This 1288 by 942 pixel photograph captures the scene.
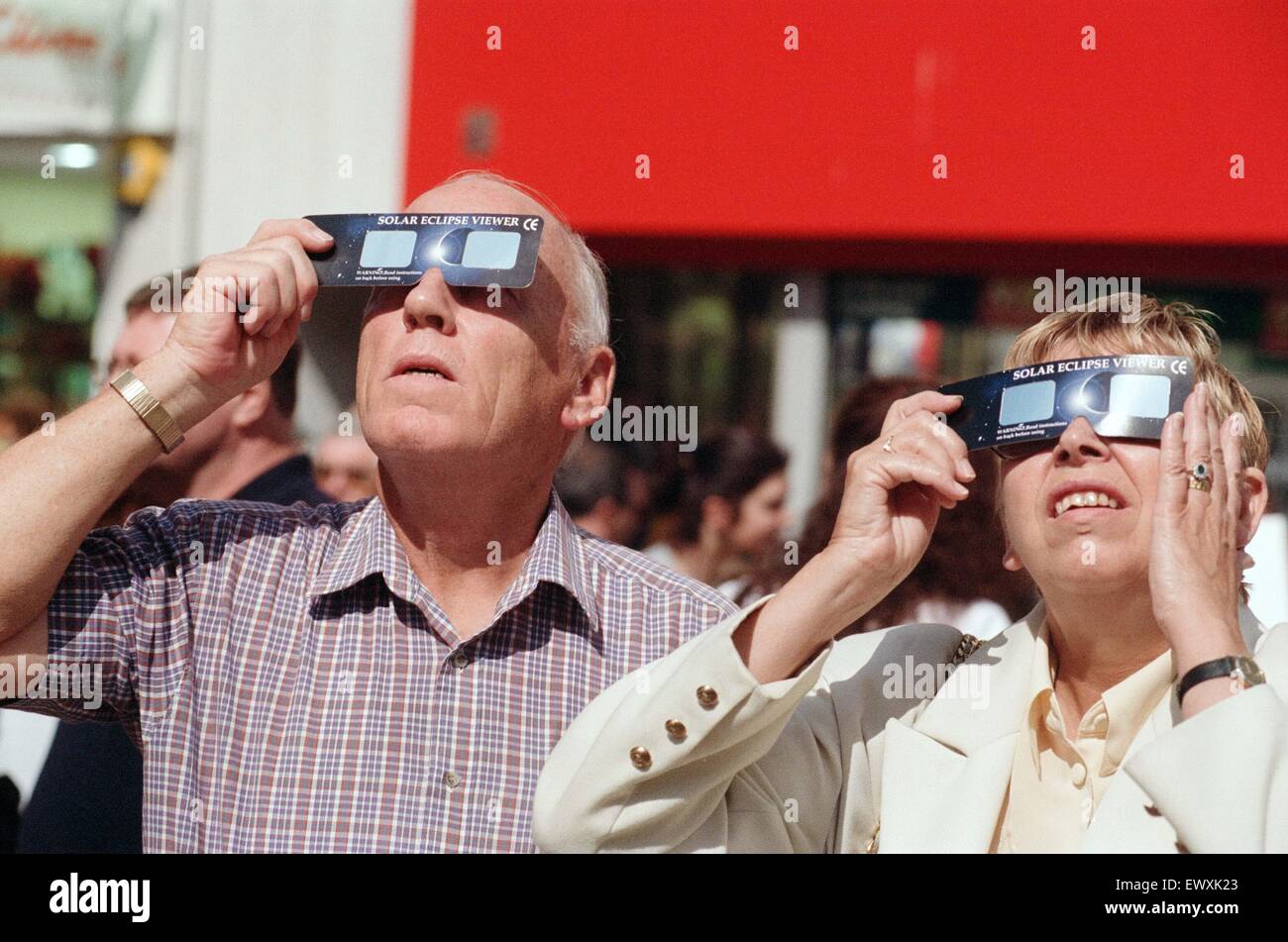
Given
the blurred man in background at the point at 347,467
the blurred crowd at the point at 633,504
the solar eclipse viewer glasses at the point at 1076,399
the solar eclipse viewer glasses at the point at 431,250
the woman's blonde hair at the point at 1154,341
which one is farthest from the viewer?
the blurred man in background at the point at 347,467

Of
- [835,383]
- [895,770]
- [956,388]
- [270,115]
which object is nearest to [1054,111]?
[835,383]

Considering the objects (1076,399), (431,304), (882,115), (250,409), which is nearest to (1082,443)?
(1076,399)

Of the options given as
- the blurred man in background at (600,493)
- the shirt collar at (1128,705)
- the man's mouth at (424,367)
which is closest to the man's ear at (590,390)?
the man's mouth at (424,367)

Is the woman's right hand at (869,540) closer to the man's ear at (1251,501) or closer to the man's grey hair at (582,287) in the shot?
the man's ear at (1251,501)

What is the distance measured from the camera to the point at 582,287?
275cm

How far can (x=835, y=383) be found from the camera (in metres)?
6.95

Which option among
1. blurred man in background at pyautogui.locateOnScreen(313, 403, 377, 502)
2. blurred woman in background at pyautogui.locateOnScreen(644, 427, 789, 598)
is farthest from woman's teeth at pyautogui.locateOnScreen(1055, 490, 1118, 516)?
blurred man in background at pyautogui.locateOnScreen(313, 403, 377, 502)

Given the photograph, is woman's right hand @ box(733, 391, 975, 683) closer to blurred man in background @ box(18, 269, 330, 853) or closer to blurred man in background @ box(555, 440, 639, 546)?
blurred man in background @ box(18, 269, 330, 853)

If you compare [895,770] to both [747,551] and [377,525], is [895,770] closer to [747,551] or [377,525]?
[377,525]

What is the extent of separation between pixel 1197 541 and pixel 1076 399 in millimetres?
280

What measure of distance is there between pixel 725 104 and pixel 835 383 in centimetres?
174

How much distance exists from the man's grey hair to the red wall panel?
9.31 feet

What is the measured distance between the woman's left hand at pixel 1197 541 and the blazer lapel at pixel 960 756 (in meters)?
0.34

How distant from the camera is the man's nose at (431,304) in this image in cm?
247
